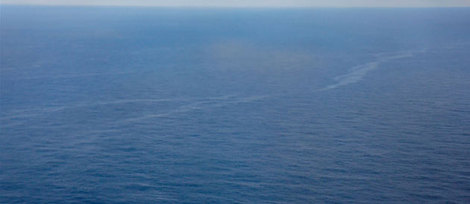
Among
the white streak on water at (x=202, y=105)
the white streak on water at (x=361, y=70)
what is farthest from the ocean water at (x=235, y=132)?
the white streak on water at (x=361, y=70)

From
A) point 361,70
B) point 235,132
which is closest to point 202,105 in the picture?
point 235,132

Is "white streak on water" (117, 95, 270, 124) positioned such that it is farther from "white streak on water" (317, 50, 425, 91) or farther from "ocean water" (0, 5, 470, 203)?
"white streak on water" (317, 50, 425, 91)

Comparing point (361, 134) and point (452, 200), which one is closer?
point (452, 200)

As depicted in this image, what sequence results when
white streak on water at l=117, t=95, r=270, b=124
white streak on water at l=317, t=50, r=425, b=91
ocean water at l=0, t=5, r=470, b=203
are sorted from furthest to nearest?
white streak on water at l=317, t=50, r=425, b=91, white streak on water at l=117, t=95, r=270, b=124, ocean water at l=0, t=5, r=470, b=203

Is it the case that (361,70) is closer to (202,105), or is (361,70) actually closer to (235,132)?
(202,105)

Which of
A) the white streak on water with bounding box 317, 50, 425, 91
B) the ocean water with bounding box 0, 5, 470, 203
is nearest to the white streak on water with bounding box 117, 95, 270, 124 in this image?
the ocean water with bounding box 0, 5, 470, 203

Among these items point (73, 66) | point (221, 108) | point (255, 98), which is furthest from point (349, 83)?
point (73, 66)

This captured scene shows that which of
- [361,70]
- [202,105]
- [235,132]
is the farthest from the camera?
[361,70]

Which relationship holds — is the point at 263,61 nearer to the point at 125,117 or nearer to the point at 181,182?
the point at 125,117
